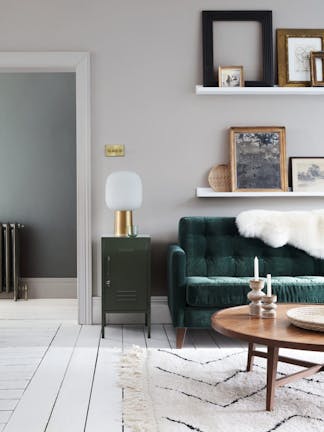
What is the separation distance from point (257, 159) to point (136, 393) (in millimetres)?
2336

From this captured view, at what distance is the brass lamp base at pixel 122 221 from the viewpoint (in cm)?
416

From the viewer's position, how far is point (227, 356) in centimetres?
335

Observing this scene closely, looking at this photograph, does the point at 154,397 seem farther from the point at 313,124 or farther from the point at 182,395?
the point at 313,124

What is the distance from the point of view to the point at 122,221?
13.7 ft

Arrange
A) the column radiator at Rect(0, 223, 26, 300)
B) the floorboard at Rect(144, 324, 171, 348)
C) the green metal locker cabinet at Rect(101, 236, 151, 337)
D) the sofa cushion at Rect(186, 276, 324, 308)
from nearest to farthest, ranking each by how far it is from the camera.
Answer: the sofa cushion at Rect(186, 276, 324, 308), the floorboard at Rect(144, 324, 171, 348), the green metal locker cabinet at Rect(101, 236, 151, 337), the column radiator at Rect(0, 223, 26, 300)

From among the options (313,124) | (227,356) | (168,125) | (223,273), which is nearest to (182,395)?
(227,356)

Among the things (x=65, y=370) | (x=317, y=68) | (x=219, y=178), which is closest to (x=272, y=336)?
(x=65, y=370)

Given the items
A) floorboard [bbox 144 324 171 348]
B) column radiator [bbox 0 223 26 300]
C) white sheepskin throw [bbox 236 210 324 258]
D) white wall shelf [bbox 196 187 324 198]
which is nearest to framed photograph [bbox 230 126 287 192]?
white wall shelf [bbox 196 187 324 198]

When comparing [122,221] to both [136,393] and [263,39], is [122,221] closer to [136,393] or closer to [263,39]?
[136,393]

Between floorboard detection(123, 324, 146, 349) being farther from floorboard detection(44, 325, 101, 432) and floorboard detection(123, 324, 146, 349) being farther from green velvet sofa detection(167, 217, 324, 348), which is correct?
green velvet sofa detection(167, 217, 324, 348)

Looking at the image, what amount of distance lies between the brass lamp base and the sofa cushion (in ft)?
2.47

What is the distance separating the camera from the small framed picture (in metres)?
4.38

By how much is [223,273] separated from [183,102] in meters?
1.38

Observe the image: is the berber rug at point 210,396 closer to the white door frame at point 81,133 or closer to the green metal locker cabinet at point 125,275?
the green metal locker cabinet at point 125,275
